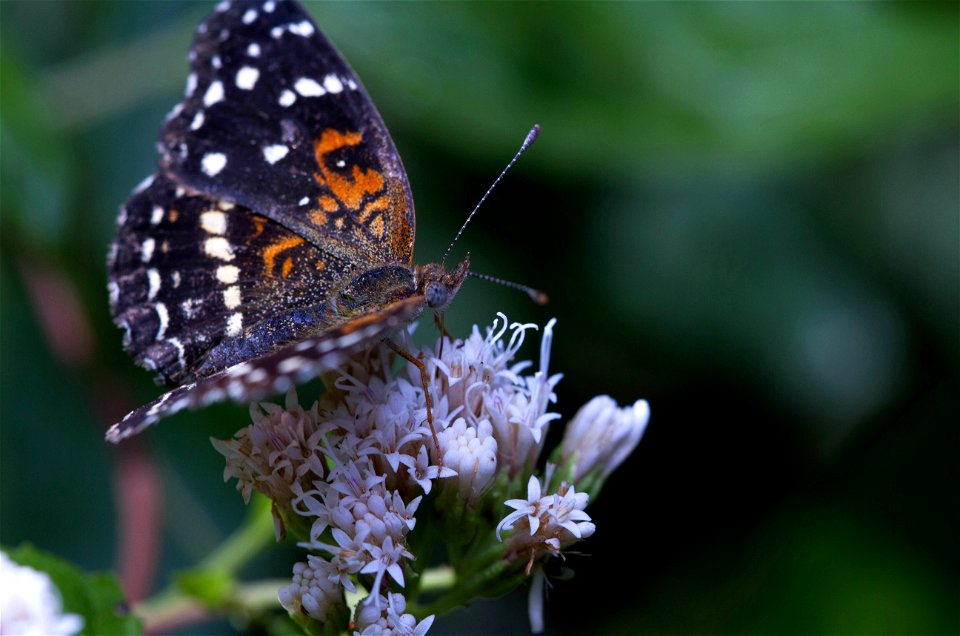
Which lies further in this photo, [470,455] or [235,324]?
[235,324]

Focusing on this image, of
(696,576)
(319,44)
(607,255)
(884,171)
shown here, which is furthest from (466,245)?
(884,171)

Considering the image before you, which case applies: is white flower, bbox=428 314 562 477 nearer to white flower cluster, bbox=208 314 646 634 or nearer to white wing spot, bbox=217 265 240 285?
white flower cluster, bbox=208 314 646 634

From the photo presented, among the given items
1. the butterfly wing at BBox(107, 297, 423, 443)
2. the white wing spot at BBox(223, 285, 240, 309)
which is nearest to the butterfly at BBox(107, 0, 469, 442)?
the white wing spot at BBox(223, 285, 240, 309)

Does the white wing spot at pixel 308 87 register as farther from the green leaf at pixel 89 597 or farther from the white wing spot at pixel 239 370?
the green leaf at pixel 89 597

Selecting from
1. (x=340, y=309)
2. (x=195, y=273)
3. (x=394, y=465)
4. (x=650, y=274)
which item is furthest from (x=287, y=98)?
(x=650, y=274)

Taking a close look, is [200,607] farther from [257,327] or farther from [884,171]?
[884,171]

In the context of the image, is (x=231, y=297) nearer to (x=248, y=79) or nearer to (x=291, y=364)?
(x=248, y=79)

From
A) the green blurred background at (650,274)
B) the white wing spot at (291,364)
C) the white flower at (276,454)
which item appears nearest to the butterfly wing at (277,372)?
the white wing spot at (291,364)
